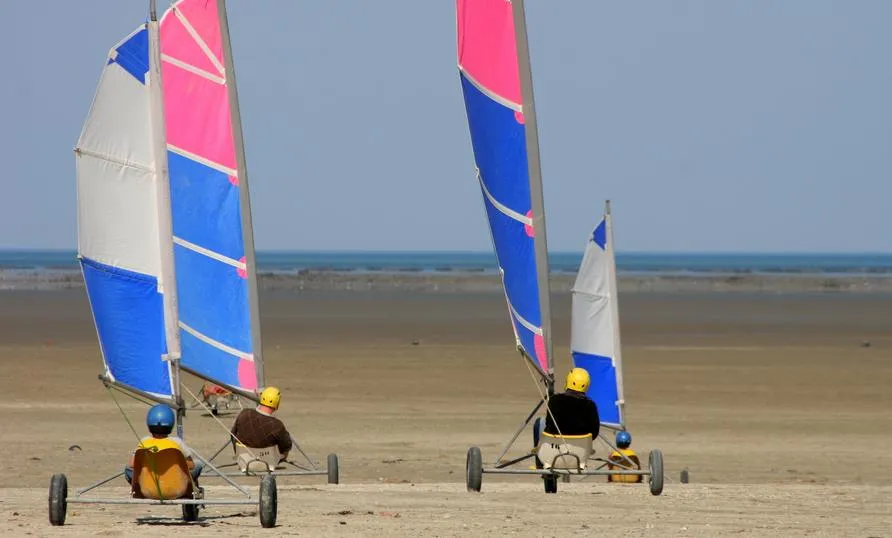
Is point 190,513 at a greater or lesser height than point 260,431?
lesser

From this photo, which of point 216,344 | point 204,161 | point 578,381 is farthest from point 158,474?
point 204,161

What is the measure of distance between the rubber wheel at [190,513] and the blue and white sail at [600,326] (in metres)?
7.09

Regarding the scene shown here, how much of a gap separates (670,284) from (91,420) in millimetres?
53620

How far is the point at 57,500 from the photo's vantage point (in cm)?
945

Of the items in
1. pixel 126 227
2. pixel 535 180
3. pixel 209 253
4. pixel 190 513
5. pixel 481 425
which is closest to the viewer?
pixel 190 513

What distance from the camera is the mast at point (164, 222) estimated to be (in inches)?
439

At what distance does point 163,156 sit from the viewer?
11.2m

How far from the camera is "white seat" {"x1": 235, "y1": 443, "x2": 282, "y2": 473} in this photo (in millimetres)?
12250

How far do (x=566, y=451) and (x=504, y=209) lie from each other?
1988mm

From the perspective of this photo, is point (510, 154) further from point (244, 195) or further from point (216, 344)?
point (216, 344)

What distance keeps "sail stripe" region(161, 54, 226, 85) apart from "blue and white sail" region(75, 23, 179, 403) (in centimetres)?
231

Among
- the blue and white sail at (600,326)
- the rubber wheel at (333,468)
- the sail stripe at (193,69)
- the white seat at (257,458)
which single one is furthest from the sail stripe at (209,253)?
the blue and white sail at (600,326)

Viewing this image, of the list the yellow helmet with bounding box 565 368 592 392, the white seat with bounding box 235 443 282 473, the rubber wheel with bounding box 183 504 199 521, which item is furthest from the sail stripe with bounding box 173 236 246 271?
the rubber wheel with bounding box 183 504 199 521

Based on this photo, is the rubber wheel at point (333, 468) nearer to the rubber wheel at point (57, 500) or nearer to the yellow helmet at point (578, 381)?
the yellow helmet at point (578, 381)
